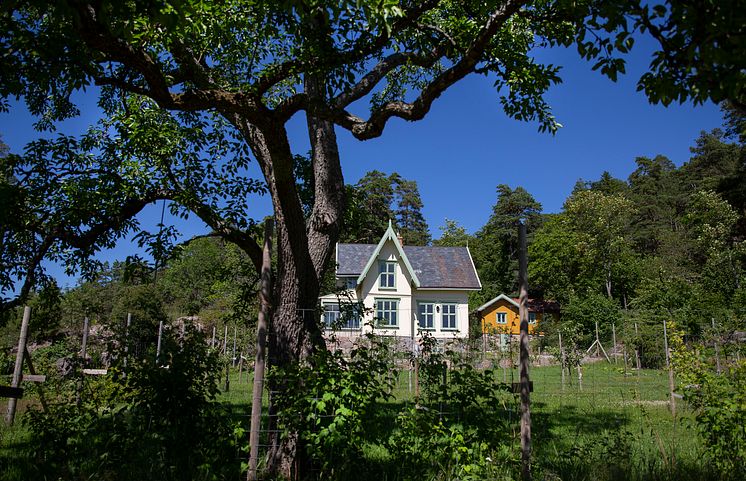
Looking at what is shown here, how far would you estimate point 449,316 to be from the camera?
35.3m

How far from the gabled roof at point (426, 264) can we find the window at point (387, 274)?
769 mm

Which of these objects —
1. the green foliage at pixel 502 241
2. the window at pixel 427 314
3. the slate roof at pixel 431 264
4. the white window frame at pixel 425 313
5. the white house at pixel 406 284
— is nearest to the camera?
the white house at pixel 406 284

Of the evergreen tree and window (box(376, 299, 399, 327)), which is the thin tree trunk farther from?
the evergreen tree

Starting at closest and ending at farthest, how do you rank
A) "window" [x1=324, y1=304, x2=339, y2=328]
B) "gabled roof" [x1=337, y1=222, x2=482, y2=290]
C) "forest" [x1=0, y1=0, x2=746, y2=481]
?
"forest" [x1=0, y1=0, x2=746, y2=481] < "window" [x1=324, y1=304, x2=339, y2=328] < "gabled roof" [x1=337, y1=222, x2=482, y2=290]

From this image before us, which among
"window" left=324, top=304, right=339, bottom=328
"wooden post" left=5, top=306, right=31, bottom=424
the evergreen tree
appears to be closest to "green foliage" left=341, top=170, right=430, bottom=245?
the evergreen tree

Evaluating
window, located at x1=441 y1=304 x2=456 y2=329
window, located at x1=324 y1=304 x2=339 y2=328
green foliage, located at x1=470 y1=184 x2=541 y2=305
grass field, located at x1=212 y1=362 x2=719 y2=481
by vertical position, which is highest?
green foliage, located at x1=470 y1=184 x2=541 y2=305

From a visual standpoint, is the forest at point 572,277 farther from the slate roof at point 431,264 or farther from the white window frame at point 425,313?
the white window frame at point 425,313

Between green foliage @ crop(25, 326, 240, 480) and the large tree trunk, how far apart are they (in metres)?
0.66

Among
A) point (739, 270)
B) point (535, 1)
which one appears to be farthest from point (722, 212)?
point (535, 1)

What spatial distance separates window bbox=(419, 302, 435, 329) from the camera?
34.8m

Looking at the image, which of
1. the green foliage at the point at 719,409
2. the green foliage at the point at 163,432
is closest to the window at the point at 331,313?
the green foliage at the point at 163,432

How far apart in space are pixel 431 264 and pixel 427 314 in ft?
12.4

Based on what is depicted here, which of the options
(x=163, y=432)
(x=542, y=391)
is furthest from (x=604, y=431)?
(x=542, y=391)

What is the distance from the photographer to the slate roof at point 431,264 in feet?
115
